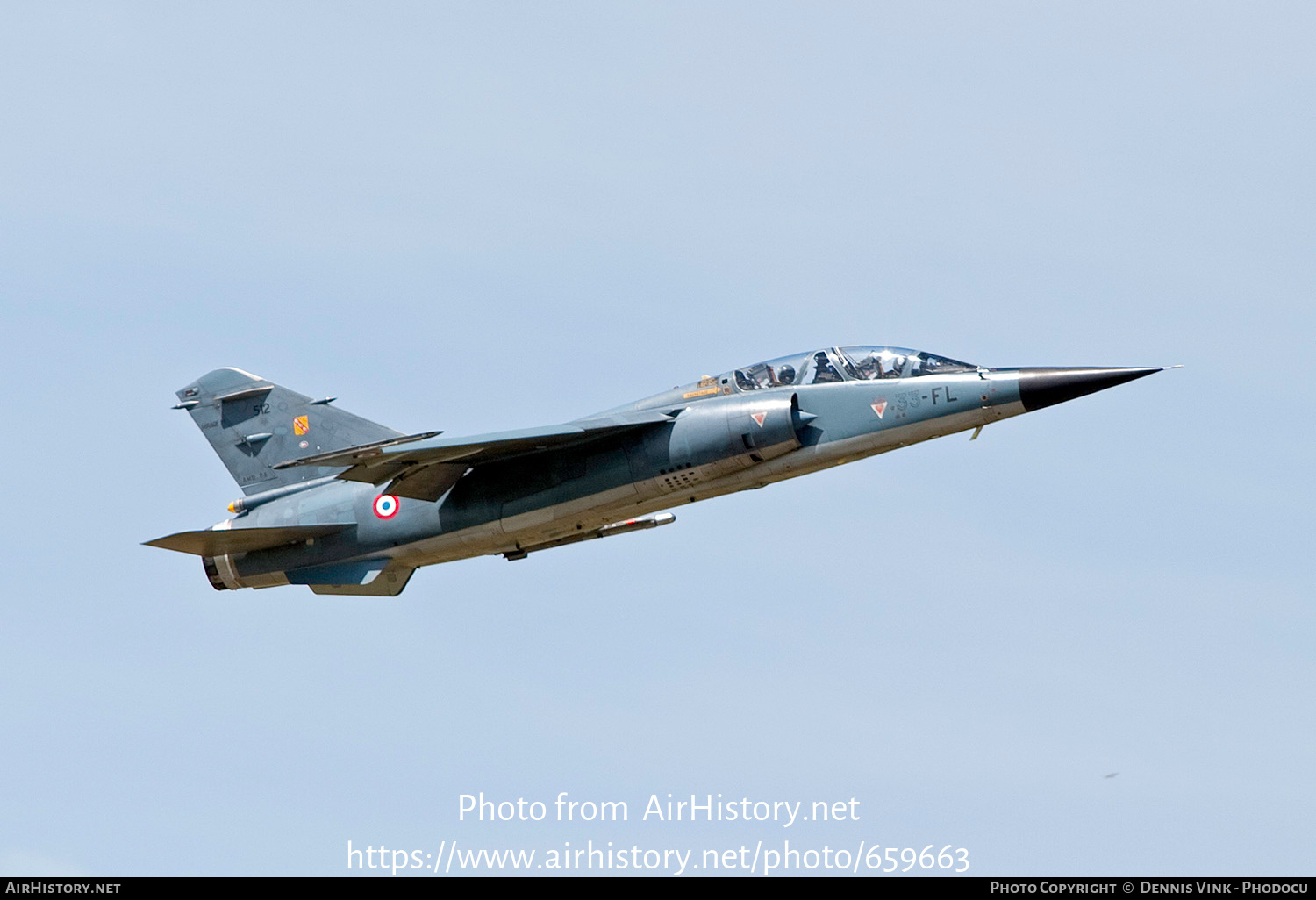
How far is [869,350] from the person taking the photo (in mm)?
25109

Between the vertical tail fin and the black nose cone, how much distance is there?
10.4m

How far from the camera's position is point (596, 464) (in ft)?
83.1

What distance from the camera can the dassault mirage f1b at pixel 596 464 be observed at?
24.4 m

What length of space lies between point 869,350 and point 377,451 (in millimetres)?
7289

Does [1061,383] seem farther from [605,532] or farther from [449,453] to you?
[449,453]

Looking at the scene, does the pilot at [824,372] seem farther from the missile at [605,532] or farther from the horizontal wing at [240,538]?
the horizontal wing at [240,538]

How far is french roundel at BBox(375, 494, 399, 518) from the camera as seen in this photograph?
26.6 m

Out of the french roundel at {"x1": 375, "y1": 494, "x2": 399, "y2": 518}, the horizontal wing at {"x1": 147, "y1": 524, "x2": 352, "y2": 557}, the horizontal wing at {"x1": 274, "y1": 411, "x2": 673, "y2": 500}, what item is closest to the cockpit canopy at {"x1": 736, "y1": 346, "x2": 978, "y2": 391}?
the horizontal wing at {"x1": 274, "y1": 411, "x2": 673, "y2": 500}

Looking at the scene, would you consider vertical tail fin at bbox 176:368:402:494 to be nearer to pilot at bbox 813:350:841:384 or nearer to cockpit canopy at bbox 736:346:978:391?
cockpit canopy at bbox 736:346:978:391

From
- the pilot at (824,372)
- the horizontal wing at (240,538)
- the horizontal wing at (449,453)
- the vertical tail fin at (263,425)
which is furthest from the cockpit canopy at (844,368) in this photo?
the horizontal wing at (240,538)
